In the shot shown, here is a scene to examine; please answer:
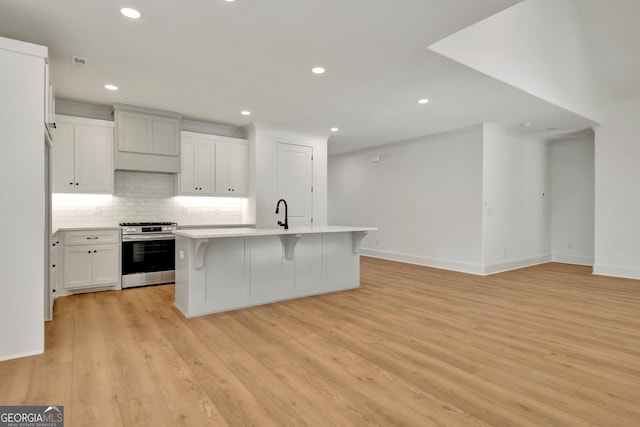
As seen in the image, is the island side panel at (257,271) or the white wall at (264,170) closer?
the island side panel at (257,271)

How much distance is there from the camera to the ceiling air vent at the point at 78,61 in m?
3.40

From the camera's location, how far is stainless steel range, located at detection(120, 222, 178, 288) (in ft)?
15.7

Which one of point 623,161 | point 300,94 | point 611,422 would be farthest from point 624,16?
point 611,422

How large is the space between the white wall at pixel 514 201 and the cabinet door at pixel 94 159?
6.15 metres

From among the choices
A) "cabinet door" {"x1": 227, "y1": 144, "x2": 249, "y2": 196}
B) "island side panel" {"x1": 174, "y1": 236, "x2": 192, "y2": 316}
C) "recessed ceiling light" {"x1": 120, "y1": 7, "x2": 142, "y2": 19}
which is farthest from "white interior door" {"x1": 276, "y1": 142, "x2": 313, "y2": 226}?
"recessed ceiling light" {"x1": 120, "y1": 7, "x2": 142, "y2": 19}

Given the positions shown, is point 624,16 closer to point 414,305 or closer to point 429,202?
point 429,202

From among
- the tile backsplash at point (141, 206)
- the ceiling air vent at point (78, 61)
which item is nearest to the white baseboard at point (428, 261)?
the tile backsplash at point (141, 206)

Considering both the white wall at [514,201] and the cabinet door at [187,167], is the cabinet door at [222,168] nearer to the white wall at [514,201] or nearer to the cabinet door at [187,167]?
the cabinet door at [187,167]

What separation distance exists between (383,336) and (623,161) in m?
5.80

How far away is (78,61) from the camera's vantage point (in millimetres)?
3465

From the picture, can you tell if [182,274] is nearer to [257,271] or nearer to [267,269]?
[257,271]

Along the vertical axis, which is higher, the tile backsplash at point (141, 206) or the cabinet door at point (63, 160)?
the cabinet door at point (63, 160)

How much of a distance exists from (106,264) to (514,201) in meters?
7.22

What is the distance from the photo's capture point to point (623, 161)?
19.0ft
